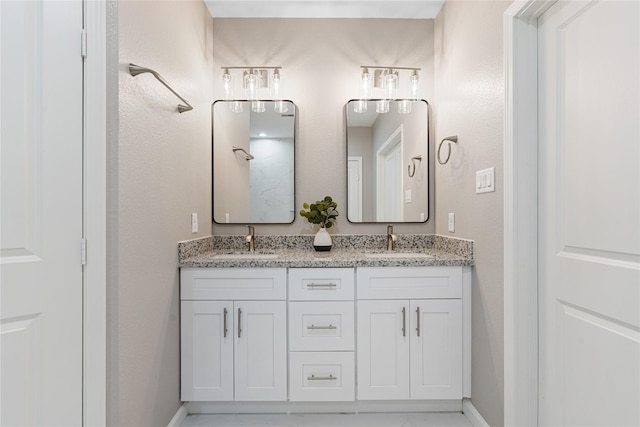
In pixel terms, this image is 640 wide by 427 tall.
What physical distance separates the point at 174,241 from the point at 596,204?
1.82 metres

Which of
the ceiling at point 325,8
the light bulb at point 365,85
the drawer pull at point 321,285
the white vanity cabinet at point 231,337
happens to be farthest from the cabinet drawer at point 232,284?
the ceiling at point 325,8

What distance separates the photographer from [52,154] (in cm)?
110

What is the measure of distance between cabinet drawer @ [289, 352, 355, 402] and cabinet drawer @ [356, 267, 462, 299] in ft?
1.24

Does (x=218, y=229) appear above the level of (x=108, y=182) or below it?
below

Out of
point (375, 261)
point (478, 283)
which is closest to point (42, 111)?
point (375, 261)

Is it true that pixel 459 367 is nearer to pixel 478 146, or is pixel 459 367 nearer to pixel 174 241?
pixel 478 146

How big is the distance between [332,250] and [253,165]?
2.72ft

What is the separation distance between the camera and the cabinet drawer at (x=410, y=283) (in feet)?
5.91

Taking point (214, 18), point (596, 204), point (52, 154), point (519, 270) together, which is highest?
point (214, 18)

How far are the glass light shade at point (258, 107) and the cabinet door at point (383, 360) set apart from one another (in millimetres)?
1573

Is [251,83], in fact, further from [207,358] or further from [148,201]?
[207,358]

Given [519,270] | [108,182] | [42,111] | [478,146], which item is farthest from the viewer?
[478,146]

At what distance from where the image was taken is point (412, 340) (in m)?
1.79

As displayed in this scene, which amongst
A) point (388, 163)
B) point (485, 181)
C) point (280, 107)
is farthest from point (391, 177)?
point (280, 107)
